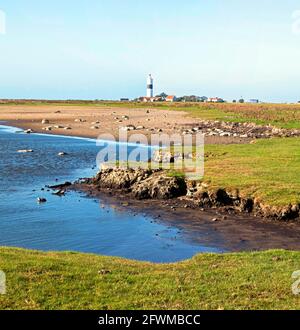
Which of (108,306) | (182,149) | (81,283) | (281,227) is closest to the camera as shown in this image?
(108,306)

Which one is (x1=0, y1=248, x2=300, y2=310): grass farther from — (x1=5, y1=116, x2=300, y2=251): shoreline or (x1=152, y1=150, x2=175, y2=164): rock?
(x1=152, y1=150, x2=175, y2=164): rock

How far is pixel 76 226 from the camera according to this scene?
26.5m

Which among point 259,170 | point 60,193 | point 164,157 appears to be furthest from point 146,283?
point 164,157

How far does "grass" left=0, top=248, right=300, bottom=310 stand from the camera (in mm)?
12656

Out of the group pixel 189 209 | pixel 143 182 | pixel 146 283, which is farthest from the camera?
pixel 143 182

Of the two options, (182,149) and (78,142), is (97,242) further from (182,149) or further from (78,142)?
(78,142)

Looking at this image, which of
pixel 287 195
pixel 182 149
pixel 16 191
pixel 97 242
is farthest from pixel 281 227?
pixel 182 149

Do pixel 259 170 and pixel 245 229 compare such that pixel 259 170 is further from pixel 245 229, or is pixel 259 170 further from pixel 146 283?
pixel 146 283

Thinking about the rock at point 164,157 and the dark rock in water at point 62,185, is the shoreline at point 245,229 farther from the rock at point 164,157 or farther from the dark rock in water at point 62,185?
the rock at point 164,157

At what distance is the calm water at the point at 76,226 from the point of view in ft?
74.7

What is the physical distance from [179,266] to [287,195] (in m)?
12.0

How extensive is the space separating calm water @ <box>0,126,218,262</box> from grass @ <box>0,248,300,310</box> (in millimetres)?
4688

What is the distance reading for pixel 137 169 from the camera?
3575cm

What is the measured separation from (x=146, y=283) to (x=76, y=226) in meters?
12.6
